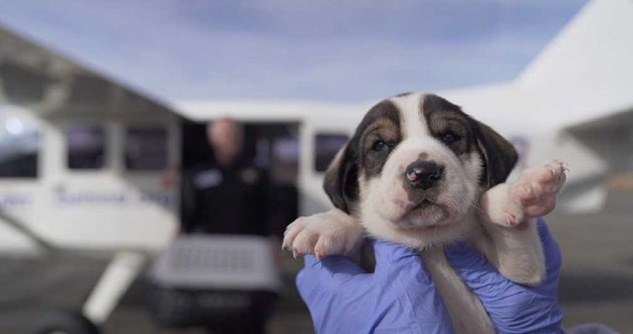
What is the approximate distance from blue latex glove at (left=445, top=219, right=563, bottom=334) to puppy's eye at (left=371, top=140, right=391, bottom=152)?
0.73ft

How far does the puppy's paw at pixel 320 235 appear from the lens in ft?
3.72

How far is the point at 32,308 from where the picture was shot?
6570 mm

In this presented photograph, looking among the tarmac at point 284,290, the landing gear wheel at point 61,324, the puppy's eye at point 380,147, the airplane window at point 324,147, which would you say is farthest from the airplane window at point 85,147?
the puppy's eye at point 380,147

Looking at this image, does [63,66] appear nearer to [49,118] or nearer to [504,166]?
[49,118]

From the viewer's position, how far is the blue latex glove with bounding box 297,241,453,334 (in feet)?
3.85

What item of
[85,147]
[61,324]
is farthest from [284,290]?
[85,147]

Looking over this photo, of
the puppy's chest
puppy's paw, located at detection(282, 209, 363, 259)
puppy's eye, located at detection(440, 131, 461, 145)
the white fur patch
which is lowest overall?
the puppy's chest

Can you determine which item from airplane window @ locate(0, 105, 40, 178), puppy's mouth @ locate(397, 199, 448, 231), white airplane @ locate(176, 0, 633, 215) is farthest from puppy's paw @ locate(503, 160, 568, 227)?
airplane window @ locate(0, 105, 40, 178)

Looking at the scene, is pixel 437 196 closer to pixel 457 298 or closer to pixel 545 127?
pixel 457 298

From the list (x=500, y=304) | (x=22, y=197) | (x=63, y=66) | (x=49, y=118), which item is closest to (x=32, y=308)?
(x=22, y=197)

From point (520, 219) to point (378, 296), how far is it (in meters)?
0.38

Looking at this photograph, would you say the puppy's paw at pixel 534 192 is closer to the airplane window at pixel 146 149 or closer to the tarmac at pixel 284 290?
the tarmac at pixel 284 290

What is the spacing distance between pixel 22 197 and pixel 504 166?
21.4 ft

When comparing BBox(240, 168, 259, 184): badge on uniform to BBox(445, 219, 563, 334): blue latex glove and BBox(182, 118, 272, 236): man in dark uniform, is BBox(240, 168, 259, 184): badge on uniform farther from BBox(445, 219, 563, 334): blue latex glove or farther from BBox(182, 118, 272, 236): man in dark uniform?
BBox(445, 219, 563, 334): blue latex glove
